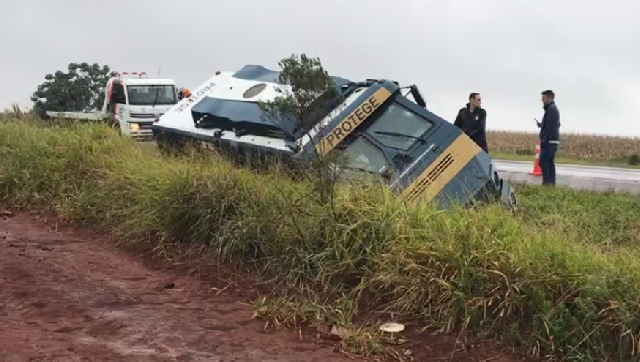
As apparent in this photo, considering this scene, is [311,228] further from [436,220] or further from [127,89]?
[127,89]

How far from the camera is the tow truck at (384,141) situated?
293 inches

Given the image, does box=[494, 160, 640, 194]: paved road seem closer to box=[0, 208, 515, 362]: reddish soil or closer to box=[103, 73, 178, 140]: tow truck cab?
box=[0, 208, 515, 362]: reddish soil

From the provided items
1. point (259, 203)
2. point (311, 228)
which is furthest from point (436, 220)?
point (259, 203)

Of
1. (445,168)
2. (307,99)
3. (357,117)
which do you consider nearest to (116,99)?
(357,117)

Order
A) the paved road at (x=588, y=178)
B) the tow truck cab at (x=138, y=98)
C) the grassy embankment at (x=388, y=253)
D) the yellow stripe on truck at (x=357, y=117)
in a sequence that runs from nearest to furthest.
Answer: the grassy embankment at (x=388, y=253)
the yellow stripe on truck at (x=357, y=117)
the paved road at (x=588, y=178)
the tow truck cab at (x=138, y=98)

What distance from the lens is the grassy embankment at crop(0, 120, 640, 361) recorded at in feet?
14.2

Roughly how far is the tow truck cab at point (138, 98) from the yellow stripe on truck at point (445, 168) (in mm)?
14317

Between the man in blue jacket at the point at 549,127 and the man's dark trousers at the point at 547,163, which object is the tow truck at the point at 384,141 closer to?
the man in blue jacket at the point at 549,127

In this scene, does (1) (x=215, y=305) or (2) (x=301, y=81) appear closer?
(1) (x=215, y=305)

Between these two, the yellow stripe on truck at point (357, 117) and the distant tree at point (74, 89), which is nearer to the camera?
the yellow stripe on truck at point (357, 117)

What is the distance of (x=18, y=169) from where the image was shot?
943cm

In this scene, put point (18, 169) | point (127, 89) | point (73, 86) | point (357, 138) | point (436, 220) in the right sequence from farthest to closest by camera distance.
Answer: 1. point (73, 86)
2. point (127, 89)
3. point (18, 169)
4. point (357, 138)
5. point (436, 220)

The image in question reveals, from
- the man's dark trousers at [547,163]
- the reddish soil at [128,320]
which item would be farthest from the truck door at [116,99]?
the reddish soil at [128,320]

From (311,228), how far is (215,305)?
3.19ft
